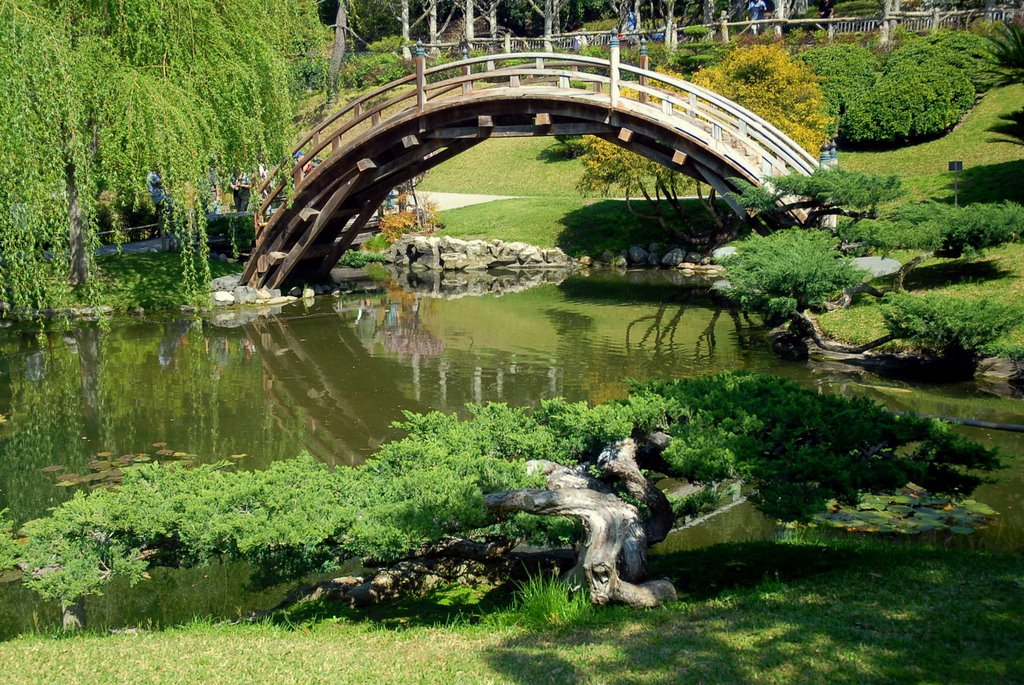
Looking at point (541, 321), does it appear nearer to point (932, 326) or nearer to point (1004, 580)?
point (932, 326)

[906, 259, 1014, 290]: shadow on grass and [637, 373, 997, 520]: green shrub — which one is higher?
[906, 259, 1014, 290]: shadow on grass

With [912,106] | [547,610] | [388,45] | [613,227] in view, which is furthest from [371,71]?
[547,610]

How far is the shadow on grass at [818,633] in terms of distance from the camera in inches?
179

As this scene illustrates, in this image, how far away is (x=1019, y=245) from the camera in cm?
1541

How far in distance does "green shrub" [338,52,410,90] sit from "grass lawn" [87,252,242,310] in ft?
75.6

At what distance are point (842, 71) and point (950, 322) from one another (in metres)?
20.1

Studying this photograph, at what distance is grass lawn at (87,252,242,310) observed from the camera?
19.2 metres

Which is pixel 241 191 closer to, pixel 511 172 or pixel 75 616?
pixel 511 172

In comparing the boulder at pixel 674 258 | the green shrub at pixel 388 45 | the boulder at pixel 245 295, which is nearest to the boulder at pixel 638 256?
the boulder at pixel 674 258

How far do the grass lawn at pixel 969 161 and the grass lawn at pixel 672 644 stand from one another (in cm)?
1564

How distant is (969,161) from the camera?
23469 mm

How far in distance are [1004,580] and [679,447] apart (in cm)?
196

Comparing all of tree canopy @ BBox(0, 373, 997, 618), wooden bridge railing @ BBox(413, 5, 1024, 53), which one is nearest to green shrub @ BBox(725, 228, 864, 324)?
tree canopy @ BBox(0, 373, 997, 618)

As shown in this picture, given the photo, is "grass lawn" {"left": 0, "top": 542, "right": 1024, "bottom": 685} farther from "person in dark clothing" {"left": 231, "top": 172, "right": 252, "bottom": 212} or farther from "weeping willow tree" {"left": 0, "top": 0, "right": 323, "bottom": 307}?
"person in dark clothing" {"left": 231, "top": 172, "right": 252, "bottom": 212}
